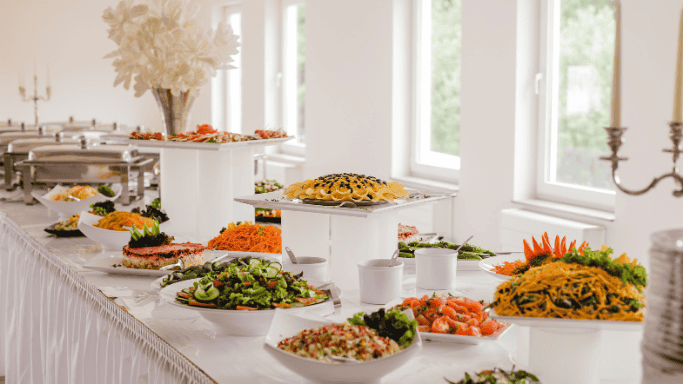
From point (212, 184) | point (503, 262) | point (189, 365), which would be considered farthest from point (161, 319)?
point (212, 184)

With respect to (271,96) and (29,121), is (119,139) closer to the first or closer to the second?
(271,96)

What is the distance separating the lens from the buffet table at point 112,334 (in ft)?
3.43

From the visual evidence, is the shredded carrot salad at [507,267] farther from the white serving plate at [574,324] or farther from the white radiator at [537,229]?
the white radiator at [537,229]

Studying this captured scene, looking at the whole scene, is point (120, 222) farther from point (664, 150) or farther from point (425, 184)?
point (425, 184)

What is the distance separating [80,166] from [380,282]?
71.7 inches

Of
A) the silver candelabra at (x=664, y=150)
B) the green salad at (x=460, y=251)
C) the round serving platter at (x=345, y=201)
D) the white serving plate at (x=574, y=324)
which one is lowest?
the green salad at (x=460, y=251)

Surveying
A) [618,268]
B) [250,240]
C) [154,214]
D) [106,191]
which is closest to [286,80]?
[106,191]

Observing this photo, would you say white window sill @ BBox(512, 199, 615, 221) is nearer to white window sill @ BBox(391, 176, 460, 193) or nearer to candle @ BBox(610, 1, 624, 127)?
white window sill @ BBox(391, 176, 460, 193)

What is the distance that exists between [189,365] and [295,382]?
0.59ft

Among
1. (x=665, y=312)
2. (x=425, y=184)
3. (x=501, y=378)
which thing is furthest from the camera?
(x=425, y=184)

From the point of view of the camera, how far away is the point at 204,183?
221 centimetres

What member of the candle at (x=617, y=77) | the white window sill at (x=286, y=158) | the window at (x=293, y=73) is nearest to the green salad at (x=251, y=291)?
the candle at (x=617, y=77)

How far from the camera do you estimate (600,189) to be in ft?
9.76

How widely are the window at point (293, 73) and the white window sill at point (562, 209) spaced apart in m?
2.54
